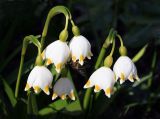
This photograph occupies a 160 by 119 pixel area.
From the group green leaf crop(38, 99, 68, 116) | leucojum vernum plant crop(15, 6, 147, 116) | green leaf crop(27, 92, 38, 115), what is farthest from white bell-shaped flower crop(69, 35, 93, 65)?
green leaf crop(38, 99, 68, 116)

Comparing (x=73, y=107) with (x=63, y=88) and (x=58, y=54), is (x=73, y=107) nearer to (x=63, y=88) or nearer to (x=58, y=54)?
(x=63, y=88)

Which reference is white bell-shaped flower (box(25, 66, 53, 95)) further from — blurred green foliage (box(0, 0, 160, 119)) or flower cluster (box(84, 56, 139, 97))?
blurred green foliage (box(0, 0, 160, 119))

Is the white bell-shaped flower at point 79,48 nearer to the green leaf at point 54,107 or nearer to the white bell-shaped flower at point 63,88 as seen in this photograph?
the white bell-shaped flower at point 63,88

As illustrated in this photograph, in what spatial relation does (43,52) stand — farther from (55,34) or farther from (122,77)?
(55,34)

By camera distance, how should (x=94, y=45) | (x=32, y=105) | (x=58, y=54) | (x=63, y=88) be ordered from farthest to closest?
(x=94, y=45) → (x=32, y=105) → (x=63, y=88) → (x=58, y=54)

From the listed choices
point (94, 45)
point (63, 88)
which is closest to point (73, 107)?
point (63, 88)

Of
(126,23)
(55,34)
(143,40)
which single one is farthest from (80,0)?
(55,34)
